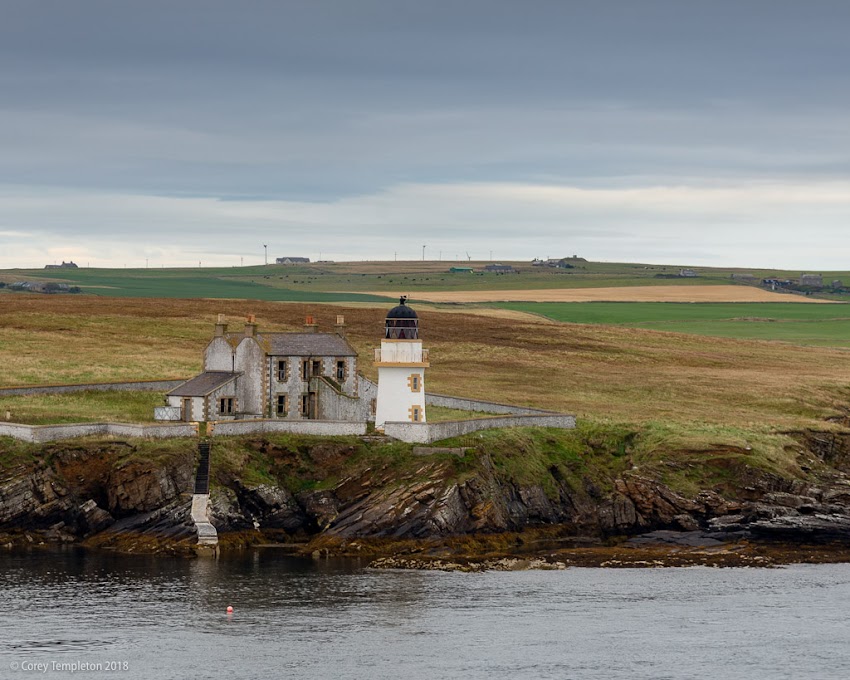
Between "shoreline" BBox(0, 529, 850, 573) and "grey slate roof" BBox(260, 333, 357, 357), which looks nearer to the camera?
"shoreline" BBox(0, 529, 850, 573)

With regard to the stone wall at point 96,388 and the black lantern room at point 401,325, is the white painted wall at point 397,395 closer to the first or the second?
the black lantern room at point 401,325

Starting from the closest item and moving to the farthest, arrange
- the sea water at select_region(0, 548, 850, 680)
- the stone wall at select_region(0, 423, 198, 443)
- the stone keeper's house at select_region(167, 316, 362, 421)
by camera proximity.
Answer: the sea water at select_region(0, 548, 850, 680) → the stone wall at select_region(0, 423, 198, 443) → the stone keeper's house at select_region(167, 316, 362, 421)

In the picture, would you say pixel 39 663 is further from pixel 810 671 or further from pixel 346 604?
pixel 810 671

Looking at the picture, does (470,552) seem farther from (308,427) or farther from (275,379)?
(275,379)

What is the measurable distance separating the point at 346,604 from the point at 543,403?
39420 millimetres

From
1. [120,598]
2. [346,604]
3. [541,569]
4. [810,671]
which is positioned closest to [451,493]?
[541,569]

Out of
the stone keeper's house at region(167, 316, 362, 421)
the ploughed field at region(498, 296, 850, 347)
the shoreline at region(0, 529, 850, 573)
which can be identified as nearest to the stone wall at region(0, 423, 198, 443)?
the stone keeper's house at region(167, 316, 362, 421)

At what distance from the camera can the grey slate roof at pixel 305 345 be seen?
84.8m

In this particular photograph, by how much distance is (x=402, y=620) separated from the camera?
59.1 meters

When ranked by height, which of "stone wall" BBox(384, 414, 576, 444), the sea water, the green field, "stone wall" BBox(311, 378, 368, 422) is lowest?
the sea water

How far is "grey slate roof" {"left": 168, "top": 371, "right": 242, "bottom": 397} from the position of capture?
269 ft

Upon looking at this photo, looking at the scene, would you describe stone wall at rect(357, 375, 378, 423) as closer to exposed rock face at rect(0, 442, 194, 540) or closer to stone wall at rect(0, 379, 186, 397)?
stone wall at rect(0, 379, 186, 397)

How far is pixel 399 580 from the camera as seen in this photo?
65875 millimetres

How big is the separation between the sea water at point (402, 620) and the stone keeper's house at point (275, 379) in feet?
47.0
